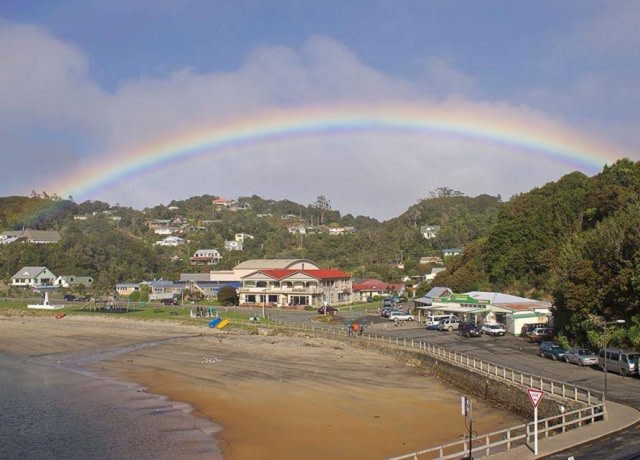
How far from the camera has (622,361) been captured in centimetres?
3434

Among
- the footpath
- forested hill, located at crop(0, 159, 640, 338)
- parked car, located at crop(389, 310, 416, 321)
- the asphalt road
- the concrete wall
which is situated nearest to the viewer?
the asphalt road

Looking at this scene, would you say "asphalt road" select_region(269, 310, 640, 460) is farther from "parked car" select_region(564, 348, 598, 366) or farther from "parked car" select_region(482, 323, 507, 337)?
"parked car" select_region(482, 323, 507, 337)

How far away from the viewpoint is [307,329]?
63688 millimetres

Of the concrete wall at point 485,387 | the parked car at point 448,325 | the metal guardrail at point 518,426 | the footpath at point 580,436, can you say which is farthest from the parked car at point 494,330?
the footpath at point 580,436

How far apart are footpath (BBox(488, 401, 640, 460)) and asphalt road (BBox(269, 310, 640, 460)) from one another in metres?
0.34

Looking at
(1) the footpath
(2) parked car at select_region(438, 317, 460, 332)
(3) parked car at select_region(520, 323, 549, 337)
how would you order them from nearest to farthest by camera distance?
(1) the footpath → (3) parked car at select_region(520, 323, 549, 337) → (2) parked car at select_region(438, 317, 460, 332)

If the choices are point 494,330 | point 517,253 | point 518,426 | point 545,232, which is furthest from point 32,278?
point 518,426

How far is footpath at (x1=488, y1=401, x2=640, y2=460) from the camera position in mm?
20469

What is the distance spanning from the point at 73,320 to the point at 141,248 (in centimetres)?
8380

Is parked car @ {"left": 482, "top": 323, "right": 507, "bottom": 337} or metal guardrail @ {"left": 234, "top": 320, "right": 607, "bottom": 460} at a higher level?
parked car @ {"left": 482, "top": 323, "right": 507, "bottom": 337}

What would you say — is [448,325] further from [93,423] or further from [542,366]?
[93,423]

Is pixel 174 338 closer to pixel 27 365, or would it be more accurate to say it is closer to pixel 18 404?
pixel 27 365

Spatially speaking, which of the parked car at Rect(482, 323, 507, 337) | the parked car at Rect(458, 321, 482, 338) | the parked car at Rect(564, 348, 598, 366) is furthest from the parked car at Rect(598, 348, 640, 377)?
the parked car at Rect(482, 323, 507, 337)

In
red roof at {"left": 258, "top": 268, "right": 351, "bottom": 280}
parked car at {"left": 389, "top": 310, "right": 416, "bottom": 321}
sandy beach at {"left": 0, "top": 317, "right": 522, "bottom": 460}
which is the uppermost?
red roof at {"left": 258, "top": 268, "right": 351, "bottom": 280}
